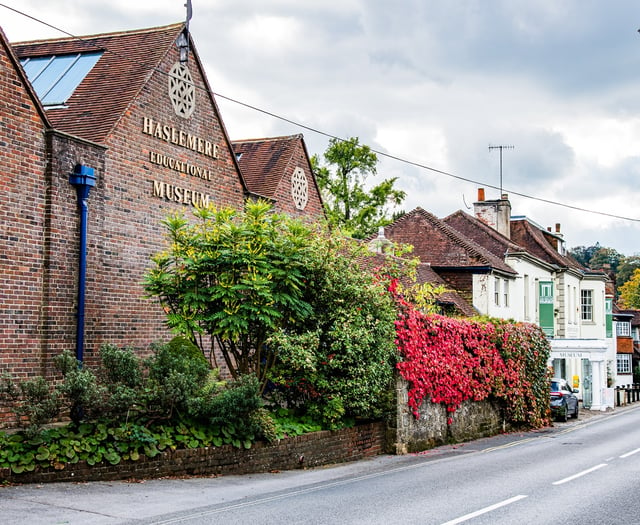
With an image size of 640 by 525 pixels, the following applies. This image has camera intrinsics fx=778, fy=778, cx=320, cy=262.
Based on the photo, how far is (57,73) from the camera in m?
19.7

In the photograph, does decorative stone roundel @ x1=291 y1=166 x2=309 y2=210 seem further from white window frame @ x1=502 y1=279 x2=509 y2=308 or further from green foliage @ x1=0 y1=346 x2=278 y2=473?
white window frame @ x1=502 y1=279 x2=509 y2=308

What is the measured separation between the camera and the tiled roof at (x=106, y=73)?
17294 millimetres

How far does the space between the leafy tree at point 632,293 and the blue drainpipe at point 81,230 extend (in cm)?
10160

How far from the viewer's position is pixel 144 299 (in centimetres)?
1659

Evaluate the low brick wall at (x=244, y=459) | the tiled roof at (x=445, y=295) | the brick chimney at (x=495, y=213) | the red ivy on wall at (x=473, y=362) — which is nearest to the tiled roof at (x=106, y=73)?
the low brick wall at (x=244, y=459)

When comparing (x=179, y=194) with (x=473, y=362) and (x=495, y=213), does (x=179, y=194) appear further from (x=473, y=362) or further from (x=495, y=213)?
(x=495, y=213)

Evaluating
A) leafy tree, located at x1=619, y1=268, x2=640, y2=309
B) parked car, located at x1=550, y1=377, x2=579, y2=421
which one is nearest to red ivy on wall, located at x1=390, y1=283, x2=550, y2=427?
parked car, located at x1=550, y1=377, x2=579, y2=421

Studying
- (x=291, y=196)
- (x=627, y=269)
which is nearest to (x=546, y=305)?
(x=291, y=196)

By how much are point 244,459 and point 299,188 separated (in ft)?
41.5

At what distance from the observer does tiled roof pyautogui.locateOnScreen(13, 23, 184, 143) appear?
17.3 m

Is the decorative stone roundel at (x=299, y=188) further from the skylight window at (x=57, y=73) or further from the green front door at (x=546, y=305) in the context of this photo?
the green front door at (x=546, y=305)

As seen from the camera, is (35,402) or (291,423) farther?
(291,423)

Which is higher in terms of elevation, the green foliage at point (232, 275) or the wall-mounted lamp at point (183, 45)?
the wall-mounted lamp at point (183, 45)

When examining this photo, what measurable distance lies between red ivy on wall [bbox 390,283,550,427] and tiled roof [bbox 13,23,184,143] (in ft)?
25.2
